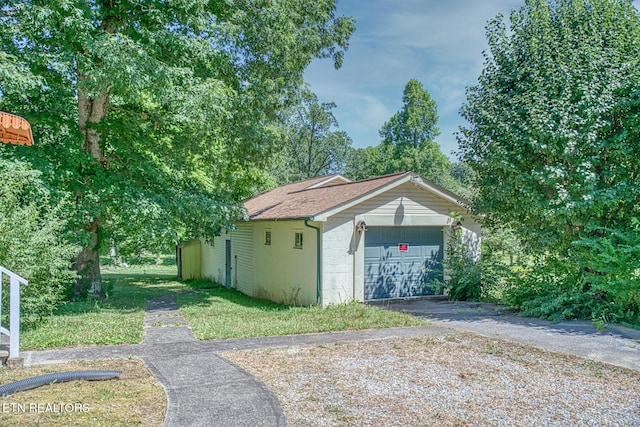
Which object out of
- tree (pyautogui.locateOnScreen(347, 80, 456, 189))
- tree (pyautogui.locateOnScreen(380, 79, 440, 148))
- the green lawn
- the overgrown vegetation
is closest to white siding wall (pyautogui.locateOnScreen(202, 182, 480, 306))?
the green lawn

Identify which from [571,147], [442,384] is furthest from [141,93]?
[442,384]

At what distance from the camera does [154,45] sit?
440 inches

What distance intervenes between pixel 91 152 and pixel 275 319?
268 inches

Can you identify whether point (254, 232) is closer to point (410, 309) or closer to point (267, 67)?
point (267, 67)

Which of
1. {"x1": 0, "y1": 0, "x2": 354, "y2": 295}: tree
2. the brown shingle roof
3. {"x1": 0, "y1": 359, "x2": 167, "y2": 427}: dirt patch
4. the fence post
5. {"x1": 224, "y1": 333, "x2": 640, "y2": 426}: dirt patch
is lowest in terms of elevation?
{"x1": 224, "y1": 333, "x2": 640, "y2": 426}: dirt patch

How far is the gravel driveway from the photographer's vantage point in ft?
15.0

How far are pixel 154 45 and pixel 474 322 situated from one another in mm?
9528

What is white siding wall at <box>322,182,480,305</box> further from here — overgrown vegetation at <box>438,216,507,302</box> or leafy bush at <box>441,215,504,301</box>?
leafy bush at <box>441,215,504,301</box>

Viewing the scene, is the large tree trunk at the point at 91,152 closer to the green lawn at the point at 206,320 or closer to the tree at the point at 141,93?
the tree at the point at 141,93

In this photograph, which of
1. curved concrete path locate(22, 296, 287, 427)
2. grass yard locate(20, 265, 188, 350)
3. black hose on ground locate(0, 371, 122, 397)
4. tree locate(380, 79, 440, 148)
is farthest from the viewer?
tree locate(380, 79, 440, 148)

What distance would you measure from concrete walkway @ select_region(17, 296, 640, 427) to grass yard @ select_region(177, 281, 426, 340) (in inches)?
12.6

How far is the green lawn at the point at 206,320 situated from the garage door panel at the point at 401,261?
49.0 inches

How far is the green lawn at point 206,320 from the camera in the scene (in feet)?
25.5

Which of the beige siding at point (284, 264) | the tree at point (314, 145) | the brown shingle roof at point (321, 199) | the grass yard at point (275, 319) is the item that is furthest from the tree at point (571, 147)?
the tree at point (314, 145)
